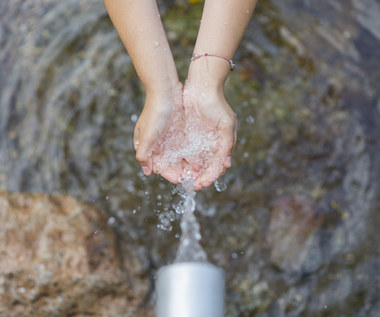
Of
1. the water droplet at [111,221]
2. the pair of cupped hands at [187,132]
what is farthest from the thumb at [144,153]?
the water droplet at [111,221]

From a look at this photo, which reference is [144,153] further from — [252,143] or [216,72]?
[252,143]

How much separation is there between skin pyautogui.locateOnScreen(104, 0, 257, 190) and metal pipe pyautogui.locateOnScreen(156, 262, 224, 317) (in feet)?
3.17

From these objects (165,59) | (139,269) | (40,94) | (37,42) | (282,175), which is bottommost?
(139,269)

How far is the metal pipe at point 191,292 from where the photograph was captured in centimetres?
98

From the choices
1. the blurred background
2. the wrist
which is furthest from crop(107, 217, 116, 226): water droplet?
the wrist

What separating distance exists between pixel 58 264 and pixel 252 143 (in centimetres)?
160

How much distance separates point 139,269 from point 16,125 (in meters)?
1.37

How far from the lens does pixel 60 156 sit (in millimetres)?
2797

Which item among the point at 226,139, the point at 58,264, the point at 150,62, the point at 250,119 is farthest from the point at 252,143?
the point at 58,264

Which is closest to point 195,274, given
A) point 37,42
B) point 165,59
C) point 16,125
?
point 165,59

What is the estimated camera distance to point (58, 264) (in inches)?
87.7

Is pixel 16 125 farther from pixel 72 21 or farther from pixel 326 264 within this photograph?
pixel 326 264

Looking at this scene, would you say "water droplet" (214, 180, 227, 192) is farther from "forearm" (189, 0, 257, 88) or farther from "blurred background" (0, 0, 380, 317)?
"forearm" (189, 0, 257, 88)

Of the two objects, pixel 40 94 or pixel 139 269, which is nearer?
pixel 139 269
